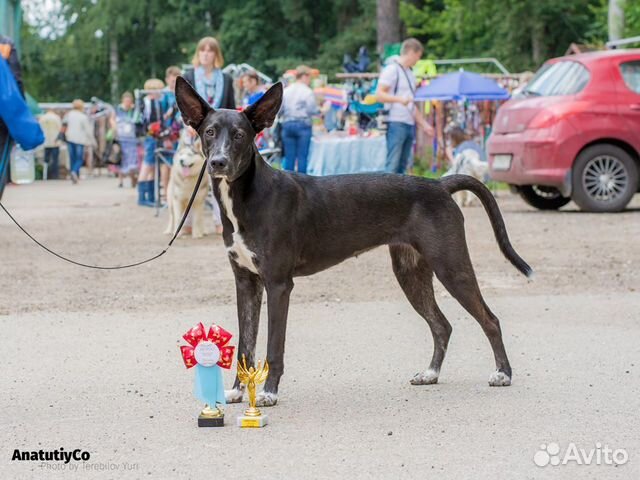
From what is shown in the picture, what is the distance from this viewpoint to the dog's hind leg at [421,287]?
675 cm

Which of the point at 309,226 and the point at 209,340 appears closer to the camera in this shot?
the point at 209,340

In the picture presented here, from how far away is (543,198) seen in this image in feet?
58.0

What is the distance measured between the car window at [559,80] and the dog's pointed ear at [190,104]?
10924 millimetres

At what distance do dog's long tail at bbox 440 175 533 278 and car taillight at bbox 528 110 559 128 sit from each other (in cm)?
961

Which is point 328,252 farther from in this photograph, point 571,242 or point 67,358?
point 571,242

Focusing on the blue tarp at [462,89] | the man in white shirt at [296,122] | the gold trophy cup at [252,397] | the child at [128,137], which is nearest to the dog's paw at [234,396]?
the gold trophy cup at [252,397]

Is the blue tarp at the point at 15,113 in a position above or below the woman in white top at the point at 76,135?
above

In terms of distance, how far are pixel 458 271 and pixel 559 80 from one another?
1075 cm

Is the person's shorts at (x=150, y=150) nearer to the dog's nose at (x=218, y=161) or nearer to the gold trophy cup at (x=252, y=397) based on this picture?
the dog's nose at (x=218, y=161)

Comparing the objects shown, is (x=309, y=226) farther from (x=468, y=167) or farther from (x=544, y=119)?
(x=468, y=167)

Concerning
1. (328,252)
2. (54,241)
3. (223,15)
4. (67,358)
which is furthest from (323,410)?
(223,15)

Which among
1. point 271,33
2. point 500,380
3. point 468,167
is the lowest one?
point 468,167

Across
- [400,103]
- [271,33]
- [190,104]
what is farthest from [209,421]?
[271,33]

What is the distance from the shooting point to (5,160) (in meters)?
9.70
